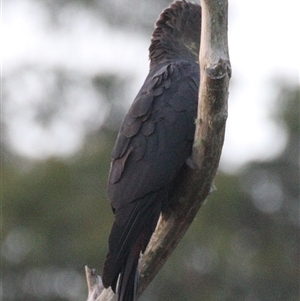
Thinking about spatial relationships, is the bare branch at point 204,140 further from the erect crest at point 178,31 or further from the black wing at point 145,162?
the erect crest at point 178,31

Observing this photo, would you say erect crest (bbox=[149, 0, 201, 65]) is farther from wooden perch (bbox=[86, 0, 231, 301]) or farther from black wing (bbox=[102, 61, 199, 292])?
wooden perch (bbox=[86, 0, 231, 301])

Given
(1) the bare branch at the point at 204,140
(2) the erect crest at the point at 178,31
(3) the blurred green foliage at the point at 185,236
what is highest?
(3) the blurred green foliage at the point at 185,236

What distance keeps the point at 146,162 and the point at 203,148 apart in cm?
44

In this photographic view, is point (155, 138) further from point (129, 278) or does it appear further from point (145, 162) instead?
point (129, 278)

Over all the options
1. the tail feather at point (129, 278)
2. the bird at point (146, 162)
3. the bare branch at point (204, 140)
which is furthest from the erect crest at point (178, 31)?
the tail feather at point (129, 278)

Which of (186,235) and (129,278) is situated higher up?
(186,235)

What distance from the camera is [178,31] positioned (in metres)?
6.79

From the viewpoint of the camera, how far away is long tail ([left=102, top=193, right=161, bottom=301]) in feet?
18.3

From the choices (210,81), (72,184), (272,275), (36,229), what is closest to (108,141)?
(72,184)

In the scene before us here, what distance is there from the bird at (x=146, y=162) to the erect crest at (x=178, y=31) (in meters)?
0.45

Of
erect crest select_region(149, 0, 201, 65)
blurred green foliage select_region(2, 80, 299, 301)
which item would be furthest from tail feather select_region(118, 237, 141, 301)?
blurred green foliage select_region(2, 80, 299, 301)

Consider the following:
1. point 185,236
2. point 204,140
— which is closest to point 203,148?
point 204,140

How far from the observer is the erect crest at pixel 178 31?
22.1ft

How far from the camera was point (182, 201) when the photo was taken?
580 centimetres
